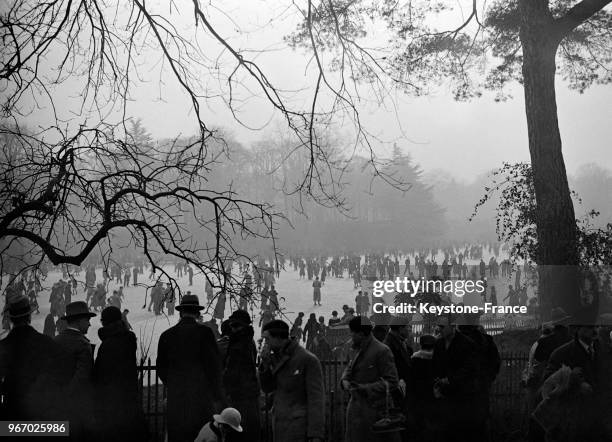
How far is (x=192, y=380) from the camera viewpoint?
432 cm

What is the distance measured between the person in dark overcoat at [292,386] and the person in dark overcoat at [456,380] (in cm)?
144

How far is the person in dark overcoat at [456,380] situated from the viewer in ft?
15.7

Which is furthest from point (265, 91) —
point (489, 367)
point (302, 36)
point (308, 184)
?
point (302, 36)

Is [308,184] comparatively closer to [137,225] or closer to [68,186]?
[137,225]

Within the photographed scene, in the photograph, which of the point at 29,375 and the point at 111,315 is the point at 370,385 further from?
the point at 29,375

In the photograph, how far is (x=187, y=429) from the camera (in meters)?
4.28

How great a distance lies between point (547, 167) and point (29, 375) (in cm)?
878

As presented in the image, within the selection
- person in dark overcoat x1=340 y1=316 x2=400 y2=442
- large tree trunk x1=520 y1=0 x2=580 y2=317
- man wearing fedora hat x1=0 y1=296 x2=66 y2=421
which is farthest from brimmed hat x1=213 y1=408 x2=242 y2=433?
large tree trunk x1=520 y1=0 x2=580 y2=317

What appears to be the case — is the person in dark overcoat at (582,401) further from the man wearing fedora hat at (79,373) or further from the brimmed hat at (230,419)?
the man wearing fedora hat at (79,373)

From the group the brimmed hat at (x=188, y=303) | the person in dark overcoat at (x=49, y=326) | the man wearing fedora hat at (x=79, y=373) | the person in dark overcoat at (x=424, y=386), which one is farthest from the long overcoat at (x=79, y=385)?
the person in dark overcoat at (x=49, y=326)

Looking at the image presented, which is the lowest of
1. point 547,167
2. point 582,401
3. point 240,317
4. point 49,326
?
point 582,401

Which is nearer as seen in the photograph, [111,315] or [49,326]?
[111,315]

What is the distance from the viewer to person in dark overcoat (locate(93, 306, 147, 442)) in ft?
13.9

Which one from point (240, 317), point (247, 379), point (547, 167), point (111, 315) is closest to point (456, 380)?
point (247, 379)
